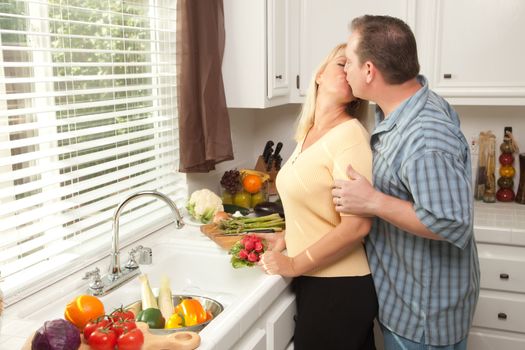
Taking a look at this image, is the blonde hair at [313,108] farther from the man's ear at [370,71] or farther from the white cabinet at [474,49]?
the white cabinet at [474,49]

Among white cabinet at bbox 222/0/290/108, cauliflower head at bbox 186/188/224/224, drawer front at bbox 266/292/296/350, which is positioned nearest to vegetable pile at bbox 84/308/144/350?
drawer front at bbox 266/292/296/350

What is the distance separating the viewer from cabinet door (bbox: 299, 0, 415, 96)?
8.89 ft

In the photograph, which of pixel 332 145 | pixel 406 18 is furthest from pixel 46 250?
pixel 406 18

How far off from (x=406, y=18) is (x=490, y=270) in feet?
3.88

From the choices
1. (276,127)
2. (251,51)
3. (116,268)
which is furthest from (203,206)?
(276,127)

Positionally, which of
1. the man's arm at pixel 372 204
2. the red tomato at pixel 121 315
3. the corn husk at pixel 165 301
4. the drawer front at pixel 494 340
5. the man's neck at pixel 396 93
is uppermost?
the man's neck at pixel 396 93

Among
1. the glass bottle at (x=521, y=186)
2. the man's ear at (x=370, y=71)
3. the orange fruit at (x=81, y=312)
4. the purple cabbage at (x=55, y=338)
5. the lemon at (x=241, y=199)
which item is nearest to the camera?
the purple cabbage at (x=55, y=338)

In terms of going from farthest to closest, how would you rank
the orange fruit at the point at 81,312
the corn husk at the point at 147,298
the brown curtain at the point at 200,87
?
the brown curtain at the point at 200,87
the corn husk at the point at 147,298
the orange fruit at the point at 81,312

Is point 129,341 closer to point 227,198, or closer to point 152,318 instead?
point 152,318

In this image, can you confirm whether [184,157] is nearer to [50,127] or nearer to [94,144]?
[94,144]

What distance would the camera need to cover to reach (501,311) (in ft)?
8.44

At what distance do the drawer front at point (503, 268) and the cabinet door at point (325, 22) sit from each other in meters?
1.15

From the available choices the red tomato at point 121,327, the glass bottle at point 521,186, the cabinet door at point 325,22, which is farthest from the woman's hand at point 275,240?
the glass bottle at point 521,186

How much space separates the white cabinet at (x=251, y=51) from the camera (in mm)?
2500
